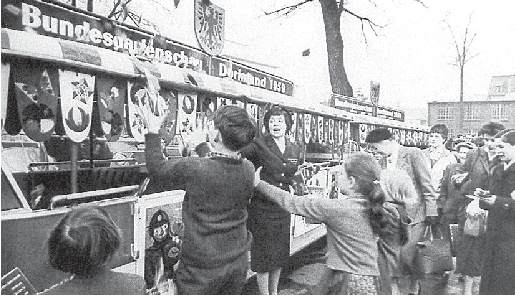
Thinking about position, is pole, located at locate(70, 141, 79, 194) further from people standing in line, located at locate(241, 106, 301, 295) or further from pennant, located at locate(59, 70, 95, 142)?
people standing in line, located at locate(241, 106, 301, 295)

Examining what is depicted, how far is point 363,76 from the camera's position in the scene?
39.7ft

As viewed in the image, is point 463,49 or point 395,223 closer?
point 395,223

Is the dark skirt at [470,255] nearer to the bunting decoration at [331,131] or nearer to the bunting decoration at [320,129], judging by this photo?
the bunting decoration at [320,129]

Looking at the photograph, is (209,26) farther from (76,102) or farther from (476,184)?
(476,184)

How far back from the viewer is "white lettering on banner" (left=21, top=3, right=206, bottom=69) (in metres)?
2.66

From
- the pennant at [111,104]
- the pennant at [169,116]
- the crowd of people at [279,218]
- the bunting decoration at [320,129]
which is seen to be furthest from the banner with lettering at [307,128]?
the pennant at [111,104]

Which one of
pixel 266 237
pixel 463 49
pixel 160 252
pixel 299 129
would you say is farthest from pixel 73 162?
pixel 463 49

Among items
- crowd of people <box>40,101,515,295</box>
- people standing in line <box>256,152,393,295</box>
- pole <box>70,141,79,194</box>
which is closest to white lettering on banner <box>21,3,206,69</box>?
pole <box>70,141,79,194</box>

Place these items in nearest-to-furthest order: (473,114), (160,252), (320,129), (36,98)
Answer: (36,98) → (160,252) → (320,129) → (473,114)

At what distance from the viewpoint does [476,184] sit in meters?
4.74

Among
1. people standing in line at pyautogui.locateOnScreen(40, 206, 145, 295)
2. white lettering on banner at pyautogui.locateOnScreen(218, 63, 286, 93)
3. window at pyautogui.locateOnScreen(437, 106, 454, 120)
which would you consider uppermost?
white lettering on banner at pyautogui.locateOnScreen(218, 63, 286, 93)

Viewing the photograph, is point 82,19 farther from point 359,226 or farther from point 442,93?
point 442,93

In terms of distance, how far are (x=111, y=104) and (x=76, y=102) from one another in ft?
0.96

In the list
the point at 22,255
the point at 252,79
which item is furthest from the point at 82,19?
the point at 252,79
